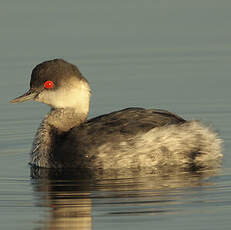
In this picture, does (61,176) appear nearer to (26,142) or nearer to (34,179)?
(34,179)

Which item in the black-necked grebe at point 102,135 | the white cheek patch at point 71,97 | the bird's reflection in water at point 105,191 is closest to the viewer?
the bird's reflection in water at point 105,191

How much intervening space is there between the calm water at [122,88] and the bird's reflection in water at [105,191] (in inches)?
0.6

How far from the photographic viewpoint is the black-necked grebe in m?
14.2

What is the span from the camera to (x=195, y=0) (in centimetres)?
2264

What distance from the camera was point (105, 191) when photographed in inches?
510

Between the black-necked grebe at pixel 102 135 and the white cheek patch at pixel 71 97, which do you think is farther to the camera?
the white cheek patch at pixel 71 97


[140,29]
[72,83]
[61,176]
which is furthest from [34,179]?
[140,29]

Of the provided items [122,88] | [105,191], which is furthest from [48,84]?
[122,88]

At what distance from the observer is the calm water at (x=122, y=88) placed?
39.1 ft


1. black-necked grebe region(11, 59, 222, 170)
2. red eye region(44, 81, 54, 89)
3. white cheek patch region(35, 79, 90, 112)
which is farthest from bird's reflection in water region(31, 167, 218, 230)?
red eye region(44, 81, 54, 89)

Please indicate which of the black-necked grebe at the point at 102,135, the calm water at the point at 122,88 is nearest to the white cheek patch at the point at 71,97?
the black-necked grebe at the point at 102,135

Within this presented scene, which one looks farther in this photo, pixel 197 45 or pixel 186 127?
pixel 197 45

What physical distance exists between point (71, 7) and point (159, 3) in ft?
6.38

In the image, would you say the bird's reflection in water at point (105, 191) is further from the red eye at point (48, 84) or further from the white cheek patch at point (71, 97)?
the red eye at point (48, 84)
